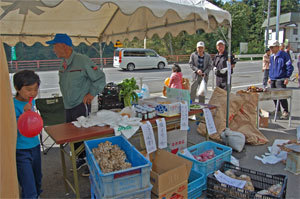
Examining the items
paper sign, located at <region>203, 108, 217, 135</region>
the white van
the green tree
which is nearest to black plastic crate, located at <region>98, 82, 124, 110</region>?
paper sign, located at <region>203, 108, 217, 135</region>

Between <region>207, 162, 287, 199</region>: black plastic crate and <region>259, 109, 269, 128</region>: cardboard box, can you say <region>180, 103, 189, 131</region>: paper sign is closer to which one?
<region>207, 162, 287, 199</region>: black plastic crate

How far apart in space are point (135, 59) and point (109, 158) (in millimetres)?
18171

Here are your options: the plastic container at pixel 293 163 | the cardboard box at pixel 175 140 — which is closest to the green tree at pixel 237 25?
the plastic container at pixel 293 163

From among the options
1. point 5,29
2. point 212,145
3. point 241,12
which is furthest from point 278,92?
point 241,12

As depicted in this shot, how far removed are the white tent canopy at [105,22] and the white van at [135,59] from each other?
13.5 metres

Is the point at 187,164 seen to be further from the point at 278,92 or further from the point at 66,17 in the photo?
the point at 66,17

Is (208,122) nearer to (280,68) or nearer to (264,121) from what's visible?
(264,121)

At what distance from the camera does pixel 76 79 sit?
10.5ft

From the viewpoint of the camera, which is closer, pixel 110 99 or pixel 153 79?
pixel 110 99

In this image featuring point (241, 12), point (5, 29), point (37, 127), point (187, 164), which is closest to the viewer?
point (37, 127)

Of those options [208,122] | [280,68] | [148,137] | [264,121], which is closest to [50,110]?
[148,137]

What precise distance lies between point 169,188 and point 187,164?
35 centimetres

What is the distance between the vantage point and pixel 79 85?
3.24 m

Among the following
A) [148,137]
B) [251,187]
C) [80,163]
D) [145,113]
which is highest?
[145,113]
